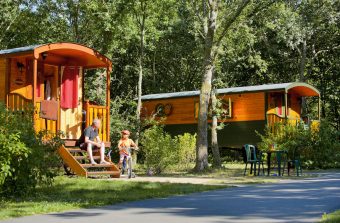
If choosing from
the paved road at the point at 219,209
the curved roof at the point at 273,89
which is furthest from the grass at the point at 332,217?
the curved roof at the point at 273,89

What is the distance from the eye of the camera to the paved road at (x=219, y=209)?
6.04 metres

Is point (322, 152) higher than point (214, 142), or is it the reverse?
point (214, 142)

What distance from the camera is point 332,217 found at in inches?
232

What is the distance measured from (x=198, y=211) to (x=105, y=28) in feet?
50.5

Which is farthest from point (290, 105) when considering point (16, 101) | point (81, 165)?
point (81, 165)

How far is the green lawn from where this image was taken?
278 inches

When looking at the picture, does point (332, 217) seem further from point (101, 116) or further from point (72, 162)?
point (101, 116)

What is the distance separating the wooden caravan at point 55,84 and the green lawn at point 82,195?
10.00 feet

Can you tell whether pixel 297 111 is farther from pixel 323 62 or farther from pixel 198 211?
pixel 198 211

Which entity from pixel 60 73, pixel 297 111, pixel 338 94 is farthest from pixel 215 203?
pixel 338 94

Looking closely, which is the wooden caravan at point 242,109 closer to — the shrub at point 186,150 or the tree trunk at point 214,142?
the tree trunk at point 214,142

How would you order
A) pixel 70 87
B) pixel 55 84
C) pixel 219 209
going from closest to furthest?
1. pixel 219 209
2. pixel 55 84
3. pixel 70 87

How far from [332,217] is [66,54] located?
34.9 feet

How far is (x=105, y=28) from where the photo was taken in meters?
21.1
